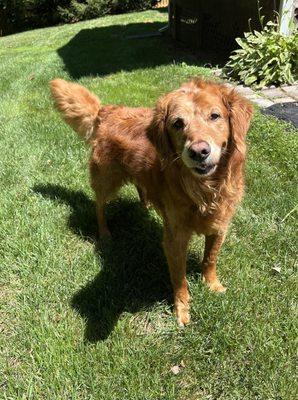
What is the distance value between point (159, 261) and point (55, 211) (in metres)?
1.24

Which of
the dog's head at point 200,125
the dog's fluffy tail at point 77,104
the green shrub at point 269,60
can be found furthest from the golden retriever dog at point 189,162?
the green shrub at point 269,60

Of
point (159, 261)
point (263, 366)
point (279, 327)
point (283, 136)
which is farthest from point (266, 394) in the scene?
point (283, 136)

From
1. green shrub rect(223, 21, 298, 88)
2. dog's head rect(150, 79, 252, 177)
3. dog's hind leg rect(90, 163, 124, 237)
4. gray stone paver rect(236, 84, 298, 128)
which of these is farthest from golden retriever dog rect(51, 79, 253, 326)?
green shrub rect(223, 21, 298, 88)

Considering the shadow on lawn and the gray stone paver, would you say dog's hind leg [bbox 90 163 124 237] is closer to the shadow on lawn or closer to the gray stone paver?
the gray stone paver

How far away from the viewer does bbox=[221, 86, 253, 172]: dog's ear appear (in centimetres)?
243

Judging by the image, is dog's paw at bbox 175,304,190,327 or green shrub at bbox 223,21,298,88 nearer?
dog's paw at bbox 175,304,190,327

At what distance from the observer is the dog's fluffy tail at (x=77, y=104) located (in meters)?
3.70

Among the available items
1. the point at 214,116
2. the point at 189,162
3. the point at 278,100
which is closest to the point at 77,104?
the point at 214,116

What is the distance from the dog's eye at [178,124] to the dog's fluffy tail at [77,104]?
1434 mm

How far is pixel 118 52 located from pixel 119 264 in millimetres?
7916

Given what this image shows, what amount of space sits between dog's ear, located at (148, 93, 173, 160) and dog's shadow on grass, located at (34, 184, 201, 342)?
1.10 metres

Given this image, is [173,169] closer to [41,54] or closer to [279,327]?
[279,327]

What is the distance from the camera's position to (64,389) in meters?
2.42

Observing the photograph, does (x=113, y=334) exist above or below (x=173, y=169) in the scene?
below
